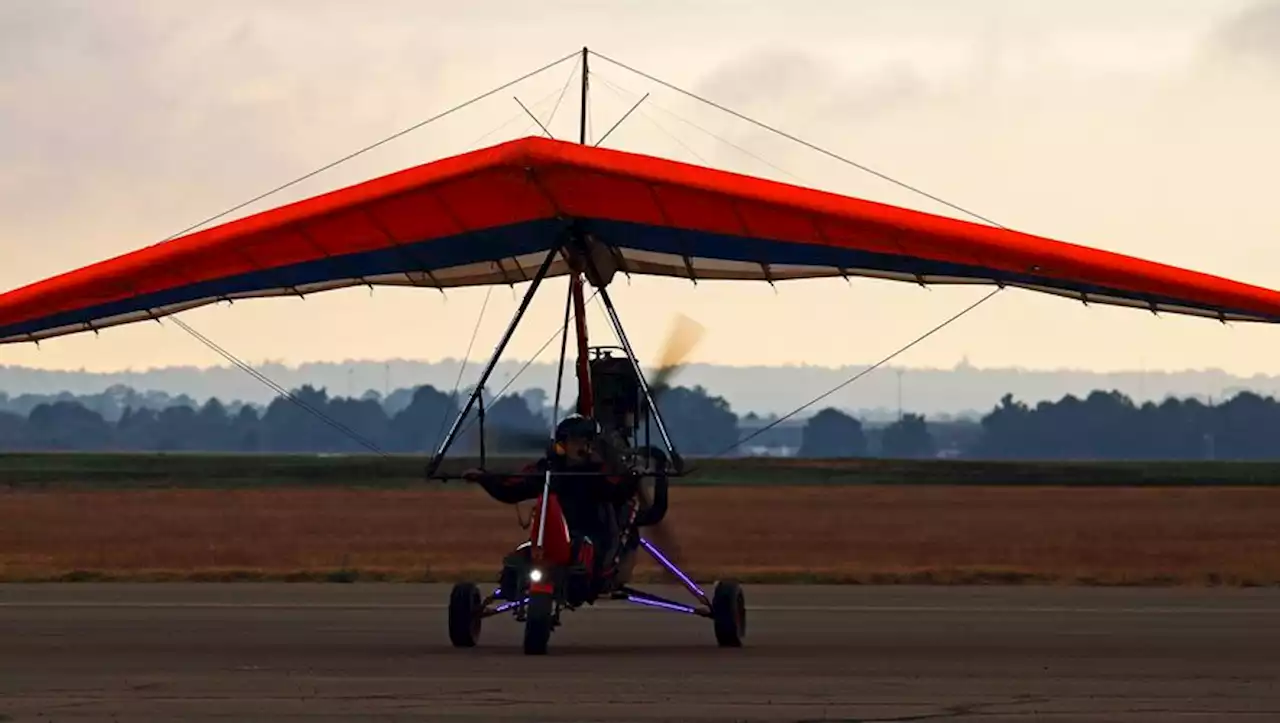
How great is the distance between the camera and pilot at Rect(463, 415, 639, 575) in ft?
48.0

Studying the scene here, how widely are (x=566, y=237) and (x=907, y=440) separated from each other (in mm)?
85363

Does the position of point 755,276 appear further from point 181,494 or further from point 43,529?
point 181,494

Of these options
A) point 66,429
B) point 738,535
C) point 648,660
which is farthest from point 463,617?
point 66,429

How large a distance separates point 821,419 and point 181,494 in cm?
5158

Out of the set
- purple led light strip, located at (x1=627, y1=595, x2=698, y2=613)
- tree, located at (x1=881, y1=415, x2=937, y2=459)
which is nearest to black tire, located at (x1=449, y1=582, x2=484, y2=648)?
purple led light strip, located at (x1=627, y1=595, x2=698, y2=613)

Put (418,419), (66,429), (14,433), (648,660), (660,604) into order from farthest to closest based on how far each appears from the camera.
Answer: (14,433) → (66,429) → (418,419) → (660,604) → (648,660)

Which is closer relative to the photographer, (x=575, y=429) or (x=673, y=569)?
(x=575, y=429)

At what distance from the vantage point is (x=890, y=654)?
1456cm

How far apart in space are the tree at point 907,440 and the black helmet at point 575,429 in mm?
83226

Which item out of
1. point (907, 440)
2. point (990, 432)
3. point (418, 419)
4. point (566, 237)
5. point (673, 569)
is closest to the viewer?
point (566, 237)

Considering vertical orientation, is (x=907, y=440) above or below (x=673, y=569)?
above

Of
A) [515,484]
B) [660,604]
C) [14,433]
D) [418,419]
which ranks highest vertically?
[14,433]

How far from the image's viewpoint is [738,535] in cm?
3494

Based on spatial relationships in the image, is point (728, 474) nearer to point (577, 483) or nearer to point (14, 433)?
point (577, 483)
